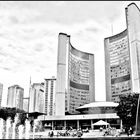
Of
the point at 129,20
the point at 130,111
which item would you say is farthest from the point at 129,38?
the point at 130,111

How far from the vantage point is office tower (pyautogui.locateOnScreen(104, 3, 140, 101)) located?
8169 centimetres

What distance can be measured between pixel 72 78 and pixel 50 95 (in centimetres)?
6844

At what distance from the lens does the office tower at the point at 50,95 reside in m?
159

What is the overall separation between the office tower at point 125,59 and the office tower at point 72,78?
35.3 feet

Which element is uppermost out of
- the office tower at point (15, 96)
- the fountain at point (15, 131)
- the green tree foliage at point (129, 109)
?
the office tower at point (15, 96)

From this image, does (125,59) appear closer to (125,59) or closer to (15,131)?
(125,59)

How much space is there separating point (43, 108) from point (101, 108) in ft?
324

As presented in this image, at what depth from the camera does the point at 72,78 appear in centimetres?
9650

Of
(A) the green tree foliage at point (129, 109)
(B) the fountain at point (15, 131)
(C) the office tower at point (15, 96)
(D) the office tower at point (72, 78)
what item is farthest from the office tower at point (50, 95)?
(A) the green tree foliage at point (129, 109)

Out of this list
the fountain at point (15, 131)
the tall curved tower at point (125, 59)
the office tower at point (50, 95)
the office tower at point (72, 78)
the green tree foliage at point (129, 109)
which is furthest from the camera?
the office tower at point (50, 95)

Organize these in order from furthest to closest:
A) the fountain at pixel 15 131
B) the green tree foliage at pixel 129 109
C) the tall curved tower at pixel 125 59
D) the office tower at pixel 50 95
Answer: the office tower at pixel 50 95
the tall curved tower at pixel 125 59
the green tree foliage at pixel 129 109
the fountain at pixel 15 131

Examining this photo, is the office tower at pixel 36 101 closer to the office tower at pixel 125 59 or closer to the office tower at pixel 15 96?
the office tower at pixel 15 96

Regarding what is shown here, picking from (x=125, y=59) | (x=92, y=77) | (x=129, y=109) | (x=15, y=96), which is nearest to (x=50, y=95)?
(x=15, y=96)

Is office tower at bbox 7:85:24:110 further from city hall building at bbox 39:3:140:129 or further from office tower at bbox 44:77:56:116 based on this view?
city hall building at bbox 39:3:140:129
